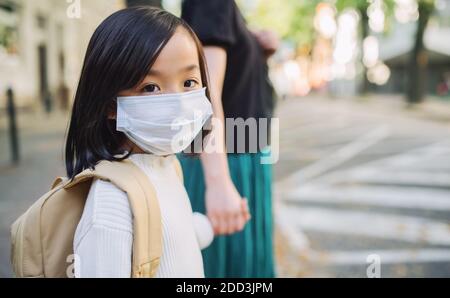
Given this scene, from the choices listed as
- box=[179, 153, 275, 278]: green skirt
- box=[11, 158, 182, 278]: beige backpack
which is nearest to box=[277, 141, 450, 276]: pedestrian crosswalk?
box=[179, 153, 275, 278]: green skirt

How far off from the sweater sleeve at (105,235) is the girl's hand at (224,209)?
0.32 metres

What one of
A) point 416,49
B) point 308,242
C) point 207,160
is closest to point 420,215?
point 308,242

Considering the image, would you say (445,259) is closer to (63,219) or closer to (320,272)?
(320,272)

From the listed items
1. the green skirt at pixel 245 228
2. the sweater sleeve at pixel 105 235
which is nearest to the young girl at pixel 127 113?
the sweater sleeve at pixel 105 235

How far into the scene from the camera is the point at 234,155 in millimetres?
1352

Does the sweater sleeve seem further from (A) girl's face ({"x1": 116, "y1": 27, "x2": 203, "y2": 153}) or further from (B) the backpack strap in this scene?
(A) girl's face ({"x1": 116, "y1": 27, "x2": 203, "y2": 153})

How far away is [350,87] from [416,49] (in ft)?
36.4

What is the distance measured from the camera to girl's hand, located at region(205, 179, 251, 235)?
3.70ft

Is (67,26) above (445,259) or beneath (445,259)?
above

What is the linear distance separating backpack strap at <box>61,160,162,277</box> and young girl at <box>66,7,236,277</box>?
0.01m

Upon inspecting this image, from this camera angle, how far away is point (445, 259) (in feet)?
10.3

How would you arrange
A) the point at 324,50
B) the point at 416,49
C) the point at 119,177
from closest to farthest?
the point at 119,177 → the point at 324,50 → the point at 416,49

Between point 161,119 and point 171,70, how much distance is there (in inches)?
3.2

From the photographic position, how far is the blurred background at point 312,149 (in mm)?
1521
